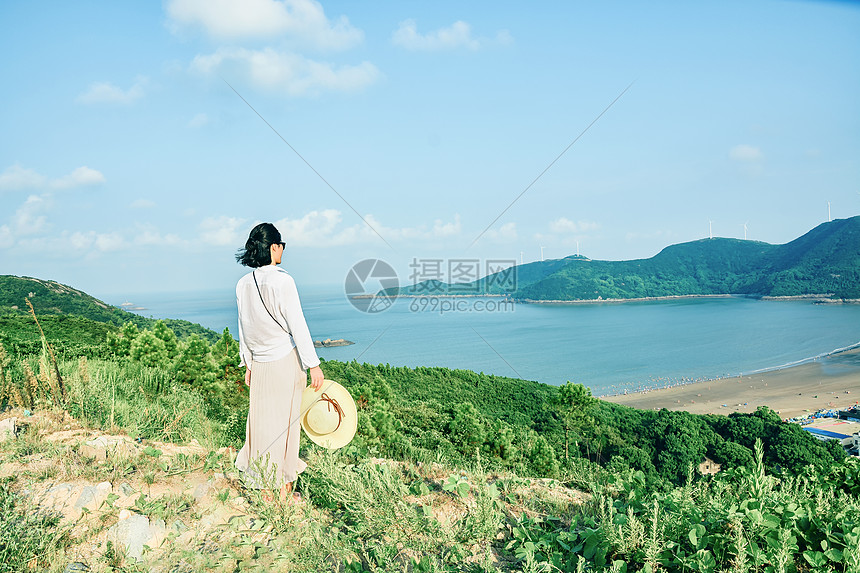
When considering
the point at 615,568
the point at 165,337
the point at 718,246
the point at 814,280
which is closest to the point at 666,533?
the point at 615,568

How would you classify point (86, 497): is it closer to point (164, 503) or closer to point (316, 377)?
point (164, 503)

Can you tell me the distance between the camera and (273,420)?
10.9 feet

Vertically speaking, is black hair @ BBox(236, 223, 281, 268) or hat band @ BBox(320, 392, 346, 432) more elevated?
black hair @ BBox(236, 223, 281, 268)

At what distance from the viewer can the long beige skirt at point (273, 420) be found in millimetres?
3283

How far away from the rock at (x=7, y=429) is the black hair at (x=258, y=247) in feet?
8.50

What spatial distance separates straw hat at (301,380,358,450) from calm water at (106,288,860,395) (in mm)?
35239

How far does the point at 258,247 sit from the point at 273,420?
122 cm

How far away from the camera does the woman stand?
3.17m

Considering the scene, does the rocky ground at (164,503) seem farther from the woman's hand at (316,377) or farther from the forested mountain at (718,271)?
the forested mountain at (718,271)

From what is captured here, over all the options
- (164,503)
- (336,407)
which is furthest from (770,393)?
(164,503)

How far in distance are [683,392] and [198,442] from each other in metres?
49.4

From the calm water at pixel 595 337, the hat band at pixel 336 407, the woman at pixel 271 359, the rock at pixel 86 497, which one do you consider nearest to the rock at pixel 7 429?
the rock at pixel 86 497

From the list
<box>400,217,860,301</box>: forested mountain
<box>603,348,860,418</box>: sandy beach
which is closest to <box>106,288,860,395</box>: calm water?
<box>603,348,860,418</box>: sandy beach

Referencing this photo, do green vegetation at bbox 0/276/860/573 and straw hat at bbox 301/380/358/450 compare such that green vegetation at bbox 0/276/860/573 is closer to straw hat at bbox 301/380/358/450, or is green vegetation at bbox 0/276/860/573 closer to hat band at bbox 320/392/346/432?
straw hat at bbox 301/380/358/450
